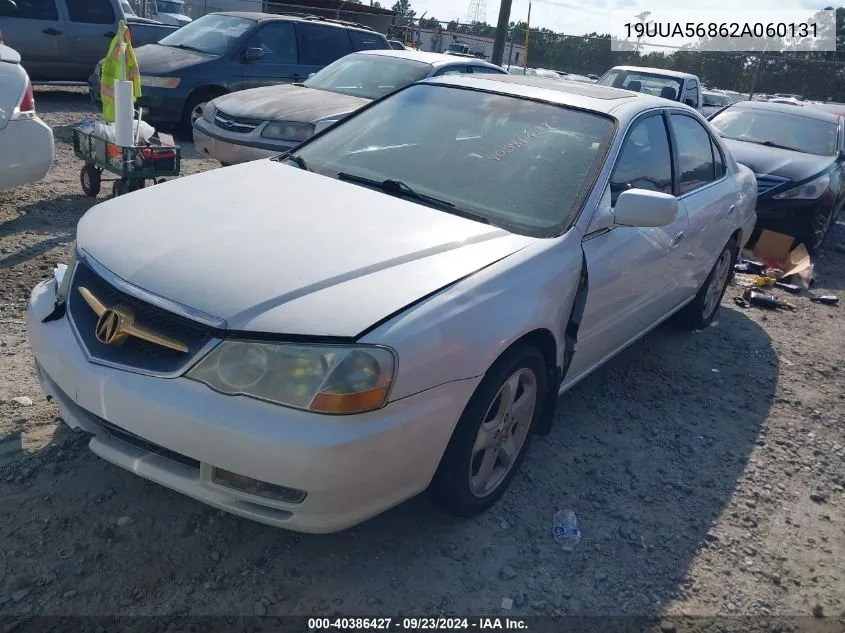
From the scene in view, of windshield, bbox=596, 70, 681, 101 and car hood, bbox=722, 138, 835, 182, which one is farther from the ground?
windshield, bbox=596, 70, 681, 101

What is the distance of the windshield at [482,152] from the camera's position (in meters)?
3.23

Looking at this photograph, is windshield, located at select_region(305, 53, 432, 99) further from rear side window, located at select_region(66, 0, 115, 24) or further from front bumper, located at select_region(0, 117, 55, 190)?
rear side window, located at select_region(66, 0, 115, 24)

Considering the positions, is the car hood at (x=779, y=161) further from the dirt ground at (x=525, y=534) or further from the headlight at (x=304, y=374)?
the headlight at (x=304, y=374)

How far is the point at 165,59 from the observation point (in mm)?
9633

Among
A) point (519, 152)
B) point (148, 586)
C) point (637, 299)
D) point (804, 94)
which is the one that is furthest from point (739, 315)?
point (804, 94)

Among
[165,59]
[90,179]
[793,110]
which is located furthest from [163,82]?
[793,110]

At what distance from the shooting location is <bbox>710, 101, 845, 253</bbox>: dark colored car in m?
7.75

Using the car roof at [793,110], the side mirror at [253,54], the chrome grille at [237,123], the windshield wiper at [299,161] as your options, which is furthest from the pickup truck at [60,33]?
the car roof at [793,110]

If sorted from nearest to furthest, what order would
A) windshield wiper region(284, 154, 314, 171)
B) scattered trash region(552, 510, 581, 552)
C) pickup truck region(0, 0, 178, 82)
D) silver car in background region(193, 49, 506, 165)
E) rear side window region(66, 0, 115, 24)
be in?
scattered trash region(552, 510, 581, 552), windshield wiper region(284, 154, 314, 171), silver car in background region(193, 49, 506, 165), pickup truck region(0, 0, 178, 82), rear side window region(66, 0, 115, 24)

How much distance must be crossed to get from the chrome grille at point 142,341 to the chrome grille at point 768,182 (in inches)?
279

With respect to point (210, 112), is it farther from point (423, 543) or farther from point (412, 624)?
point (412, 624)

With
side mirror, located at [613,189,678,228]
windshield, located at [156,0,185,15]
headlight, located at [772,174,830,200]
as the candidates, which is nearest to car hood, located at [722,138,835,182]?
headlight, located at [772,174,830,200]

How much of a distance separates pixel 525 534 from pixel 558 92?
88.5 inches

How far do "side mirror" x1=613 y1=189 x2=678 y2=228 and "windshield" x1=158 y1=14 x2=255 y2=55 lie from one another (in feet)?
26.3
